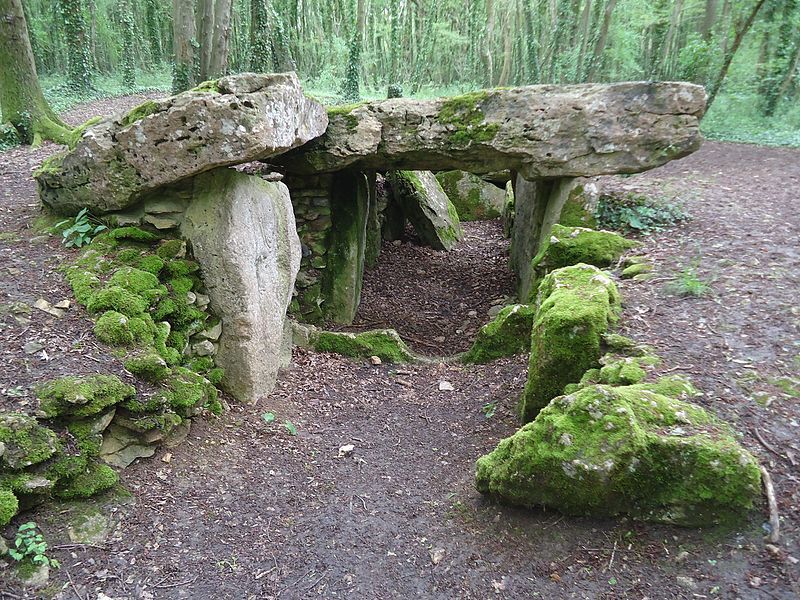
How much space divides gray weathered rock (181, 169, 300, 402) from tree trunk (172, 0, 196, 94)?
27.5ft

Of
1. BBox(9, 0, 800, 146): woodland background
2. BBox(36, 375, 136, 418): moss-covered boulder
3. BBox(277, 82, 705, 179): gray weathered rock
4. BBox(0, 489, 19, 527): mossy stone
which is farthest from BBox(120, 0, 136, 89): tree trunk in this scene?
BBox(0, 489, 19, 527): mossy stone

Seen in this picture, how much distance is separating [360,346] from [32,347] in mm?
3241

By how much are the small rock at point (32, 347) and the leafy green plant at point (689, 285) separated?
4740 mm

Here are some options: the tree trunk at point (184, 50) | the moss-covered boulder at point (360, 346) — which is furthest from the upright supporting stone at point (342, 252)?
the tree trunk at point (184, 50)

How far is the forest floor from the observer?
2441 millimetres

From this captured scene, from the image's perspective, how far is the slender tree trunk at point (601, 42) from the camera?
15.3m

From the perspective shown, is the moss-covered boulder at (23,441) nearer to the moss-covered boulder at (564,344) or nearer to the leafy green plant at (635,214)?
the moss-covered boulder at (564,344)

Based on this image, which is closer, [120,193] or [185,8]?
[120,193]

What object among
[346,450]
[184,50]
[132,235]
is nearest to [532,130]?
[346,450]

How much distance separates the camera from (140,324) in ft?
12.5

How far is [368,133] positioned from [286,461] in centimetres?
375

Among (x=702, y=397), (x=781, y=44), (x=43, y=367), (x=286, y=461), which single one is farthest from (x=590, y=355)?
(x=781, y=44)

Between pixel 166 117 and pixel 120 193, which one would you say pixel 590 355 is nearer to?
pixel 166 117

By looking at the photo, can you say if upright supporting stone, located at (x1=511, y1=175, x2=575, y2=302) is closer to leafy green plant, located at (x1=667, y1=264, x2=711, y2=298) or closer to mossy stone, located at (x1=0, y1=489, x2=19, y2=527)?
leafy green plant, located at (x1=667, y1=264, x2=711, y2=298)
